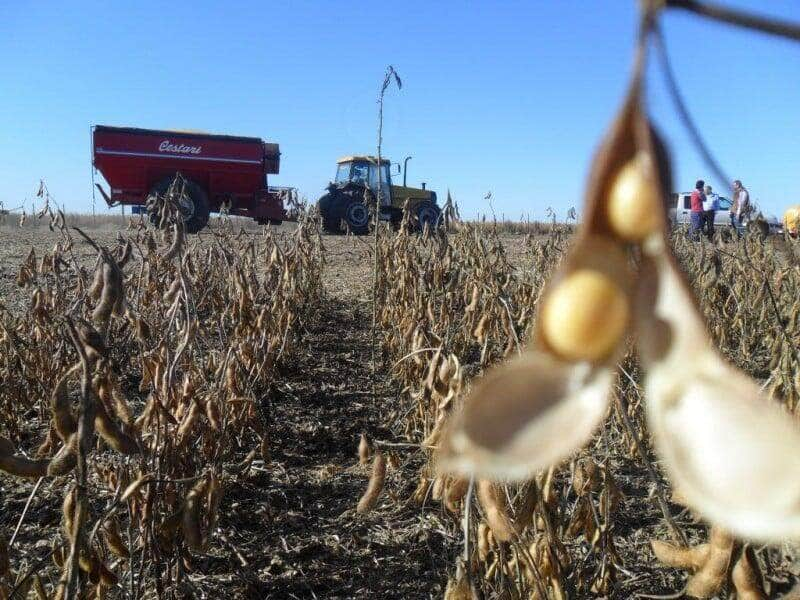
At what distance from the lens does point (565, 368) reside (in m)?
0.24

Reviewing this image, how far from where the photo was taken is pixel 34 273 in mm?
3369

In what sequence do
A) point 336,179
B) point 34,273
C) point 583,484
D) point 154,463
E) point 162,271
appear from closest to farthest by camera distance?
point 583,484, point 154,463, point 34,273, point 162,271, point 336,179

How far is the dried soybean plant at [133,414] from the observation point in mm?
996

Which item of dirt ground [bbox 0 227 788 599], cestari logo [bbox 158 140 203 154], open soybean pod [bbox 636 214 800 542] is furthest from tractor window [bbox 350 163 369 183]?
open soybean pod [bbox 636 214 800 542]

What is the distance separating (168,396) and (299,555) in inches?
30.2

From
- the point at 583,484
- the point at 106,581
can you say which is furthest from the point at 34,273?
the point at 583,484

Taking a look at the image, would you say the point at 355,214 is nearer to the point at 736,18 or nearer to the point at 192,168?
the point at 192,168

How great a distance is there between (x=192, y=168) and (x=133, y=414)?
470 inches

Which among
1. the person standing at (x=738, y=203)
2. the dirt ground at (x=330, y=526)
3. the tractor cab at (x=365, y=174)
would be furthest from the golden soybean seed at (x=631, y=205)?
the tractor cab at (x=365, y=174)

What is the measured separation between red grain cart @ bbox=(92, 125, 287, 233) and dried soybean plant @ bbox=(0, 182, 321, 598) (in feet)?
28.5

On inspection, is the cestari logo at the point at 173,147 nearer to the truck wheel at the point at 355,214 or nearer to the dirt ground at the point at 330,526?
the truck wheel at the point at 355,214

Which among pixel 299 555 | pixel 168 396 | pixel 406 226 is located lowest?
pixel 299 555

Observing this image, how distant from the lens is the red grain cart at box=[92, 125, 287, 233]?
1221 centimetres

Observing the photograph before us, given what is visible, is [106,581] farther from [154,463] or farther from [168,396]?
[168,396]
